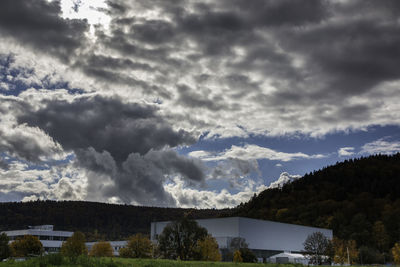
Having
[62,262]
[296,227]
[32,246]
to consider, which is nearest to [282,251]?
[296,227]

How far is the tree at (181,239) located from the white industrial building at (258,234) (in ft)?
85.5

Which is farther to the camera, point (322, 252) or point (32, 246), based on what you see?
point (32, 246)

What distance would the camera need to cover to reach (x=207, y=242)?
90.5 metres

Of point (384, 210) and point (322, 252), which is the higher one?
point (384, 210)

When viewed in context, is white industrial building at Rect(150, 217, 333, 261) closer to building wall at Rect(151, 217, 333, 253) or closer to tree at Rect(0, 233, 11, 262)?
building wall at Rect(151, 217, 333, 253)

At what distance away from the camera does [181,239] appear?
275 ft

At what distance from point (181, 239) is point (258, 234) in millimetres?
36475

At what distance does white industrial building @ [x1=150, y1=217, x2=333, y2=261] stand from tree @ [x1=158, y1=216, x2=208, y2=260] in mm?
26070

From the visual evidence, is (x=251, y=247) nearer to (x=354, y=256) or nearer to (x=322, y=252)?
(x=322, y=252)

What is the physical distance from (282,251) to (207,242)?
37055 millimetres

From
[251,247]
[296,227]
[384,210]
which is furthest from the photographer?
[384,210]

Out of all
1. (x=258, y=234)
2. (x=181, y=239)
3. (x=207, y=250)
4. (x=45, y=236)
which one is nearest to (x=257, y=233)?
(x=258, y=234)

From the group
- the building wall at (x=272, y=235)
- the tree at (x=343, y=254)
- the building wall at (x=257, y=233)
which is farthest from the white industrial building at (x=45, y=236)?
the tree at (x=343, y=254)

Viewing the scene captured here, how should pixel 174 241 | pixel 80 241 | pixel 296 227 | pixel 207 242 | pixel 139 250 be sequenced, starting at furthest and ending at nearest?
1. pixel 80 241
2. pixel 296 227
3. pixel 139 250
4. pixel 207 242
5. pixel 174 241
